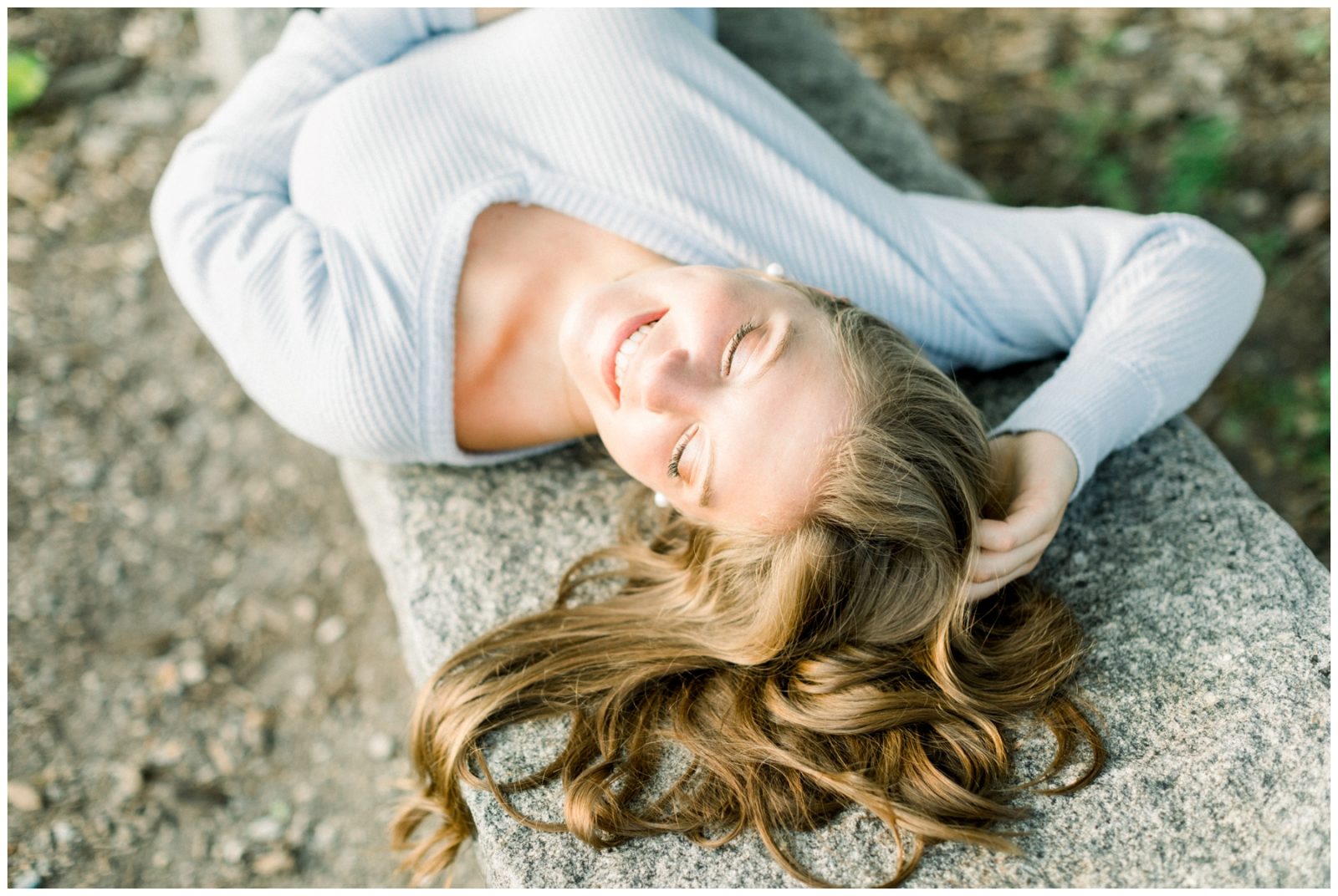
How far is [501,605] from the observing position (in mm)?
1988

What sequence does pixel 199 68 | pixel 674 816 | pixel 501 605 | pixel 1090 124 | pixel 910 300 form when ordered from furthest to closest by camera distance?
pixel 199 68, pixel 1090 124, pixel 910 300, pixel 501 605, pixel 674 816

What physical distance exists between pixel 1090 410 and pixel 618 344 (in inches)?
35.9

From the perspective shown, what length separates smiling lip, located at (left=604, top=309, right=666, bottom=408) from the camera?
173 cm

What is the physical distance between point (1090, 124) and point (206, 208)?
109 inches

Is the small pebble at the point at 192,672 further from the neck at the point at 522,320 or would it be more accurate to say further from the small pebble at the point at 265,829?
the neck at the point at 522,320

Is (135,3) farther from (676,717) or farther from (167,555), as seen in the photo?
(676,717)

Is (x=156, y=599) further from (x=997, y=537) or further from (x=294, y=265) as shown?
(x=997, y=537)

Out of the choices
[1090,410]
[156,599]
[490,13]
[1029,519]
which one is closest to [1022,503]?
[1029,519]

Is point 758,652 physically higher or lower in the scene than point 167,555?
higher

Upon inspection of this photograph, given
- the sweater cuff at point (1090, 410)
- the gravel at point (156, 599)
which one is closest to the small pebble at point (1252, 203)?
the sweater cuff at point (1090, 410)

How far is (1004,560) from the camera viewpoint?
1.73 metres

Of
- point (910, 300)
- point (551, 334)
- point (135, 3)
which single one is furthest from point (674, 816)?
point (135, 3)

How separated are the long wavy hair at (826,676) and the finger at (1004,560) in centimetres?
4

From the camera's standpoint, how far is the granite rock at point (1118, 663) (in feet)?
5.01
